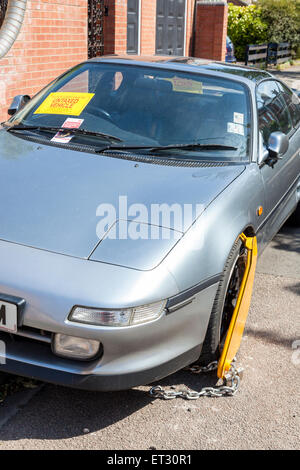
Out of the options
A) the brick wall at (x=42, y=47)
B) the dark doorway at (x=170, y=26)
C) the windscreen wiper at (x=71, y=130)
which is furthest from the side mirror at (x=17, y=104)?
the dark doorway at (x=170, y=26)

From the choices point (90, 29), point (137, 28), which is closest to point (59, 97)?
point (90, 29)

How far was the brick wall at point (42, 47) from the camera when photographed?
7367 mm

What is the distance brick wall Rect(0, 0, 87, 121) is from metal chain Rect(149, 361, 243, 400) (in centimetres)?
503

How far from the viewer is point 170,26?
13836 millimetres

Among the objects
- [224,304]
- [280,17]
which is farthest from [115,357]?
[280,17]

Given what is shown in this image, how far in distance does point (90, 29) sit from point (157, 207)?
7800 mm

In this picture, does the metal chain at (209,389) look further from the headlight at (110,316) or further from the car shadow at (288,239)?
the car shadow at (288,239)

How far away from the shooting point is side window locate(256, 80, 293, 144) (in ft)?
14.0

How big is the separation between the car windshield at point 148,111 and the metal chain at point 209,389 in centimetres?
129

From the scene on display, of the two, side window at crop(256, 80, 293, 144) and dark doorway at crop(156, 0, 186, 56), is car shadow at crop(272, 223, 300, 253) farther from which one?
dark doorway at crop(156, 0, 186, 56)

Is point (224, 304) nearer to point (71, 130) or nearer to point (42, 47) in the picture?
point (71, 130)

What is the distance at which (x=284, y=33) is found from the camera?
2442cm

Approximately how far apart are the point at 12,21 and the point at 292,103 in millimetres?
3720

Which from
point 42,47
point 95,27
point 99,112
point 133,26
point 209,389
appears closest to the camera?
point 209,389
